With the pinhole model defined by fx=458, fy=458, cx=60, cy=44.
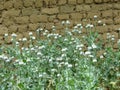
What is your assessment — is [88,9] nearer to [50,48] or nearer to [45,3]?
[45,3]

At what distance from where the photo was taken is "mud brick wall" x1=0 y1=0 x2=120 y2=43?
857cm

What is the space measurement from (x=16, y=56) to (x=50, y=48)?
0.60 meters

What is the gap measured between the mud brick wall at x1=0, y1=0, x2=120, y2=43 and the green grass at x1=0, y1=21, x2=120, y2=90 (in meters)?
1.69

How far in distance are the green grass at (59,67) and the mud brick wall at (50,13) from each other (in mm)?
1688

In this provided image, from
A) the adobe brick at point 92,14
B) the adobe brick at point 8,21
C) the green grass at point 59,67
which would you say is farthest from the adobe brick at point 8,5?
the green grass at point 59,67

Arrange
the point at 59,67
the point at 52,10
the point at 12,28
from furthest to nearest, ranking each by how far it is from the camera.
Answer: the point at 12,28, the point at 52,10, the point at 59,67

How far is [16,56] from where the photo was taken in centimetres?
619

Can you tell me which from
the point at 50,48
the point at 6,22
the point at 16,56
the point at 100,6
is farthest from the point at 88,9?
the point at 16,56

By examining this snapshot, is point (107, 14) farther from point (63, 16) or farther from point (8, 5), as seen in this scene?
point (8, 5)

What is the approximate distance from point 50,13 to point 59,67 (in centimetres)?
324

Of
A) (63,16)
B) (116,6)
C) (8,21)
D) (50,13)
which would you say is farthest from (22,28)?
(116,6)

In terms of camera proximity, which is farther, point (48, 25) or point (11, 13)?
point (11, 13)

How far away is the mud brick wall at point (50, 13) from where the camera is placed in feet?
28.1

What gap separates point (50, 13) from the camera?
29.1 ft
